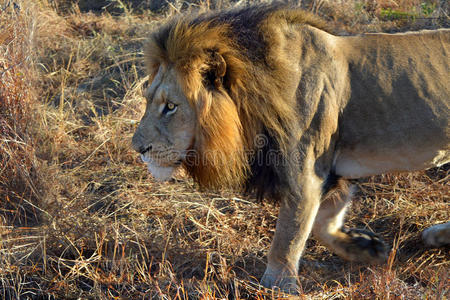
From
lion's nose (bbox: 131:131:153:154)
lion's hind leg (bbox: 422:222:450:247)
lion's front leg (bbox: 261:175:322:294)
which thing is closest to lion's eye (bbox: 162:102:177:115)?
lion's nose (bbox: 131:131:153:154)

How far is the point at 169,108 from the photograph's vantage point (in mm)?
2463

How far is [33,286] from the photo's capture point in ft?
9.18

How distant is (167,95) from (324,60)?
0.77 m

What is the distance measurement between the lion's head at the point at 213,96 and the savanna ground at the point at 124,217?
22.8 inches

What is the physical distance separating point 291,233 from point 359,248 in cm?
59

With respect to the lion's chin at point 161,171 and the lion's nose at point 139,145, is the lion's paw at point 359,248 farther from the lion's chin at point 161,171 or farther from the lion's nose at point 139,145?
the lion's nose at point 139,145

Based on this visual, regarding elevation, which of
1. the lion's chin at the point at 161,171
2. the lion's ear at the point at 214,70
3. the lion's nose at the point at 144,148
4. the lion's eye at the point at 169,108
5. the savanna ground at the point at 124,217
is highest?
the lion's ear at the point at 214,70

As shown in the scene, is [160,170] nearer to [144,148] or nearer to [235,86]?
[144,148]

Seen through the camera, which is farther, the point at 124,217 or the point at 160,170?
the point at 124,217

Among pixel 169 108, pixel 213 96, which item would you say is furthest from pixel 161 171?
pixel 213 96

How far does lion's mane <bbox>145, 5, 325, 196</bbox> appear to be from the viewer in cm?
240

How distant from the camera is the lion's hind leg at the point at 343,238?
117 inches

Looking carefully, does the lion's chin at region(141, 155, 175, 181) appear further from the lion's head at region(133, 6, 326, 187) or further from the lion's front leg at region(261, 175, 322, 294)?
the lion's front leg at region(261, 175, 322, 294)

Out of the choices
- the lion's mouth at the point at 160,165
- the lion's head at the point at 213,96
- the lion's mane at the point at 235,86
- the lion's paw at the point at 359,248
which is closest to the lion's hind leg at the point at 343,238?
the lion's paw at the point at 359,248
